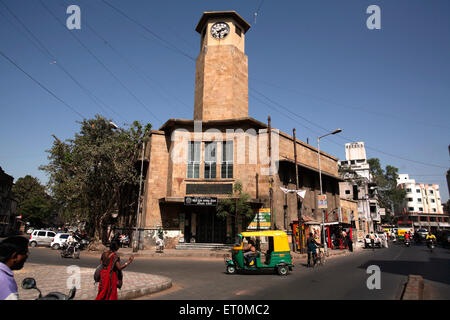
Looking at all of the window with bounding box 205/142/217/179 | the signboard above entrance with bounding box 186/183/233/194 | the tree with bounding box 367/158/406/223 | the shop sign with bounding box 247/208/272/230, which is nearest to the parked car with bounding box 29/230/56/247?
the signboard above entrance with bounding box 186/183/233/194

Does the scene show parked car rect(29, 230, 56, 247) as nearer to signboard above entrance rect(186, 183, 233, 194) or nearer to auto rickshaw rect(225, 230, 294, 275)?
signboard above entrance rect(186, 183, 233, 194)

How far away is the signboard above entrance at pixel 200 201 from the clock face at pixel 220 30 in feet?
57.9

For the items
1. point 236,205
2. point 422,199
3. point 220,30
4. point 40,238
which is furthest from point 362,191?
point 422,199

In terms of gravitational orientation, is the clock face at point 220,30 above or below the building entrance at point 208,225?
above

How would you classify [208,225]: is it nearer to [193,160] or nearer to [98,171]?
[193,160]

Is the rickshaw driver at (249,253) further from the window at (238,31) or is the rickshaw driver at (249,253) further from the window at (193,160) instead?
the window at (238,31)

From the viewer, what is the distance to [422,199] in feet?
307

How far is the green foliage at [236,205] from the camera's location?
22047 millimetres

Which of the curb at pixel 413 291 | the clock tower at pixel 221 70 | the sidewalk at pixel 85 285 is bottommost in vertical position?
the sidewalk at pixel 85 285

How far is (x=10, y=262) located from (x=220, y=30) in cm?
3078

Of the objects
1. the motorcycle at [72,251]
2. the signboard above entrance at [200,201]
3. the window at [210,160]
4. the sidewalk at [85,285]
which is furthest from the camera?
the window at [210,160]

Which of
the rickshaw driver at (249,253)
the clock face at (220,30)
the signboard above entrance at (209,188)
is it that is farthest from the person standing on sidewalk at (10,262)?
the clock face at (220,30)

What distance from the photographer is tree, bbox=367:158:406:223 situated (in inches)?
2539

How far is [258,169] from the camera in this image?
979 inches
